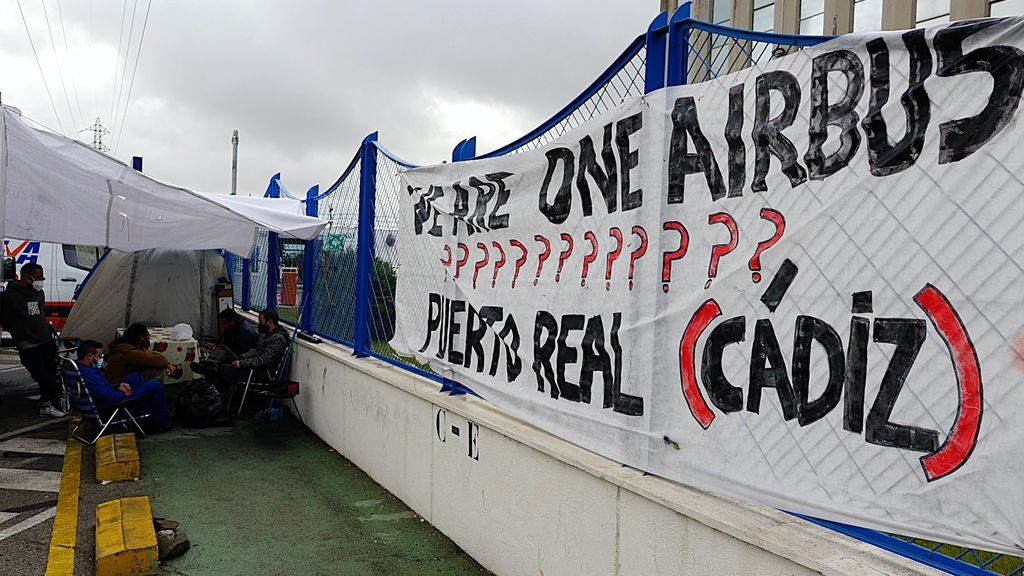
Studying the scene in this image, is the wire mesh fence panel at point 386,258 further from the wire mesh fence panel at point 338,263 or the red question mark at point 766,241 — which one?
the red question mark at point 766,241

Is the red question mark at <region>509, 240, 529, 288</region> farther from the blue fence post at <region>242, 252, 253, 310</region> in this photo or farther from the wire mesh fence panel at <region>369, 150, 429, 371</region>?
the blue fence post at <region>242, 252, 253, 310</region>

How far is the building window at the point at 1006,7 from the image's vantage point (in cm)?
1825

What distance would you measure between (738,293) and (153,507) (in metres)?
4.54

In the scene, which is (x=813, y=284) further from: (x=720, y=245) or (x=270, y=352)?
(x=270, y=352)

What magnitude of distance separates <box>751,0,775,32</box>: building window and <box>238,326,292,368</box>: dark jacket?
21715 mm

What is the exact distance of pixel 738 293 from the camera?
9.18 ft

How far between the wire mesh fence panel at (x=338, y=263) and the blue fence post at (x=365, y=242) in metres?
0.33

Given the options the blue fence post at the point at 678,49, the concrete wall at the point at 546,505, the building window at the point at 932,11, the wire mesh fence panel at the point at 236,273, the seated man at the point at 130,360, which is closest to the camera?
the concrete wall at the point at 546,505

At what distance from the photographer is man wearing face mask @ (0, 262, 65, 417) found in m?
8.76

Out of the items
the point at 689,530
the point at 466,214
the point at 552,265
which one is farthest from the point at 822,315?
the point at 466,214

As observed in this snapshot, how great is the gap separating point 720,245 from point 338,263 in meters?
5.88

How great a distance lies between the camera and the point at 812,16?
24.4 metres

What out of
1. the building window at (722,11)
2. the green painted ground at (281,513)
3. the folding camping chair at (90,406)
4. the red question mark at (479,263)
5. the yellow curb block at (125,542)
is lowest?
the green painted ground at (281,513)

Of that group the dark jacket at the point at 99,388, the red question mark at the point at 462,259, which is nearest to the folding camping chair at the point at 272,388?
the dark jacket at the point at 99,388
